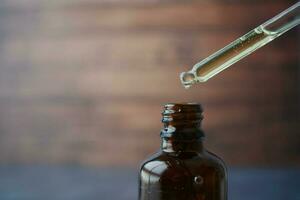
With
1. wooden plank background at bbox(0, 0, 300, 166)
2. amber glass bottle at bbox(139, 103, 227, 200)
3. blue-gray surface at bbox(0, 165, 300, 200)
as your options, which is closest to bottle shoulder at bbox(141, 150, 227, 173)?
amber glass bottle at bbox(139, 103, 227, 200)

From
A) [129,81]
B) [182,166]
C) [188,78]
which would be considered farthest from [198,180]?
[129,81]

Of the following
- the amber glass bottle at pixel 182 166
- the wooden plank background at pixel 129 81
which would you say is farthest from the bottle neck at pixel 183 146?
the wooden plank background at pixel 129 81

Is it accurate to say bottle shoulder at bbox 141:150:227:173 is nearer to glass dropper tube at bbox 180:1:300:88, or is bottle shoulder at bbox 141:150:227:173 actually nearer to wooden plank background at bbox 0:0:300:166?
glass dropper tube at bbox 180:1:300:88

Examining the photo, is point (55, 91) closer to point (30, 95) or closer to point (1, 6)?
point (30, 95)

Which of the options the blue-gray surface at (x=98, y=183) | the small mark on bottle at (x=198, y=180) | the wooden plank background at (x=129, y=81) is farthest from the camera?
the wooden plank background at (x=129, y=81)

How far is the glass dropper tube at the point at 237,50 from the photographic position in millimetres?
433

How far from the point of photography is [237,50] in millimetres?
435

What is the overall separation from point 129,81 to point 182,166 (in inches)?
32.6

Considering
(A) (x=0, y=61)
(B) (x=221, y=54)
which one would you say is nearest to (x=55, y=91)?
(A) (x=0, y=61)

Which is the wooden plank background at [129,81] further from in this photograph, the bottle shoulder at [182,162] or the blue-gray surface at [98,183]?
the bottle shoulder at [182,162]

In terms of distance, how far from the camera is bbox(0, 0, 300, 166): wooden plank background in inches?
46.3

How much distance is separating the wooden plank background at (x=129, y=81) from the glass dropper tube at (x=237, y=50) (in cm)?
73

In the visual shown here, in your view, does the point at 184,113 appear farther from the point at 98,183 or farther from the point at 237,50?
the point at 98,183

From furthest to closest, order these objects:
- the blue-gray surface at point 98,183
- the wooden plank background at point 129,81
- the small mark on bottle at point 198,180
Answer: the wooden plank background at point 129,81, the blue-gray surface at point 98,183, the small mark on bottle at point 198,180
